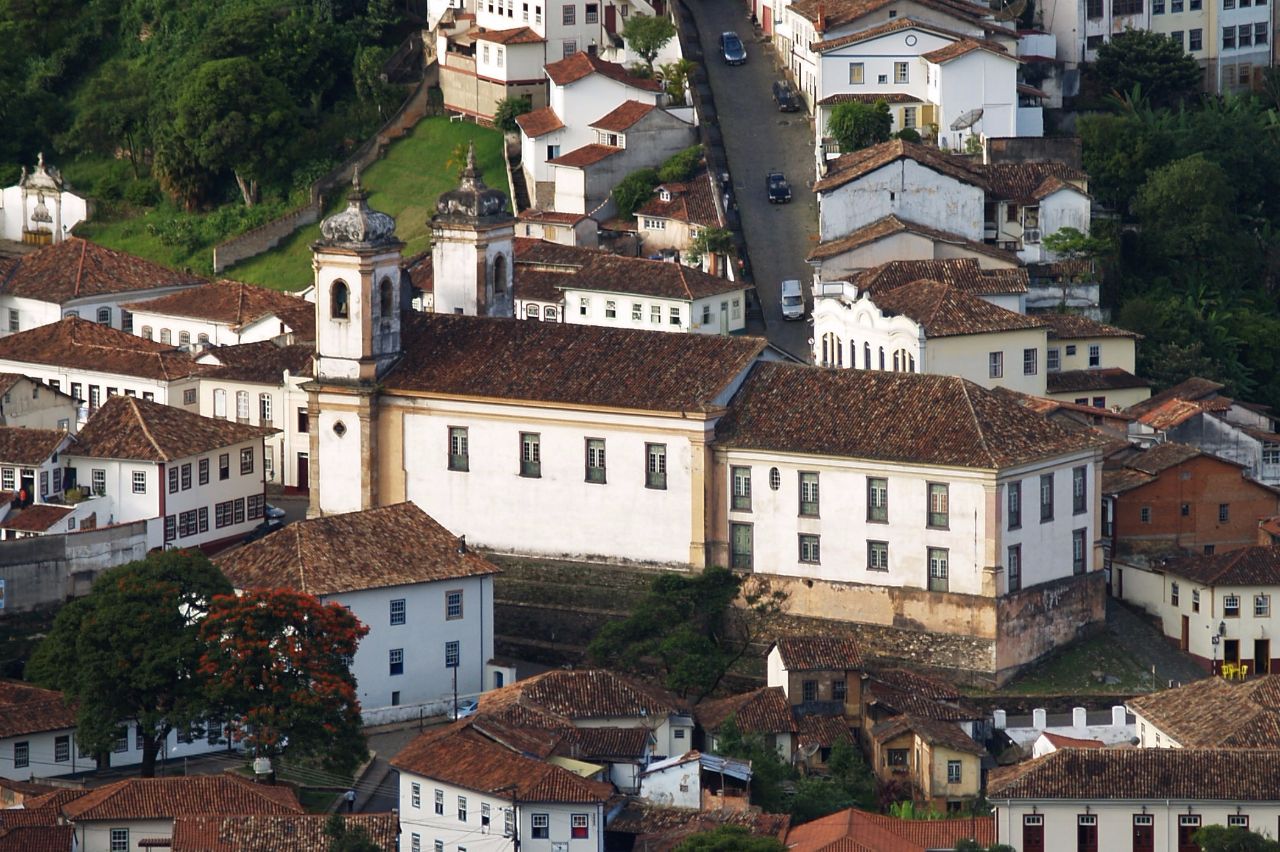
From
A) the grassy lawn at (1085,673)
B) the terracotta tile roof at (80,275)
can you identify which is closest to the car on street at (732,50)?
the terracotta tile roof at (80,275)

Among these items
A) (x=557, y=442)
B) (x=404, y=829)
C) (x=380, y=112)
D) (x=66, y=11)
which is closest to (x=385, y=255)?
(x=557, y=442)

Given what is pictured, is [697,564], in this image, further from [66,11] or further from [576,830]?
[66,11]

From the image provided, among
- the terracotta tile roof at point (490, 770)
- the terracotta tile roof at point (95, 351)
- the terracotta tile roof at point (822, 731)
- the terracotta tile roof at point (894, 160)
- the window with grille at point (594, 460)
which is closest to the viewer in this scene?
the terracotta tile roof at point (490, 770)

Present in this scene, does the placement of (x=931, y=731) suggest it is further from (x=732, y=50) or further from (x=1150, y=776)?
(x=732, y=50)

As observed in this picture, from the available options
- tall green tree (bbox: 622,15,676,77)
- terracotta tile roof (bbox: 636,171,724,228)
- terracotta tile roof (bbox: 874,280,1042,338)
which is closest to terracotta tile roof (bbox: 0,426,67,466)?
terracotta tile roof (bbox: 874,280,1042,338)

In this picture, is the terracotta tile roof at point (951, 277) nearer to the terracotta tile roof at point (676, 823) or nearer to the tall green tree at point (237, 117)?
the tall green tree at point (237, 117)

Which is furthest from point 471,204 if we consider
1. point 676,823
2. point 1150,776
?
point 1150,776

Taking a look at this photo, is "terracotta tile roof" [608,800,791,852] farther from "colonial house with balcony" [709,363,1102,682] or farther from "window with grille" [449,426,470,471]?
"window with grille" [449,426,470,471]
